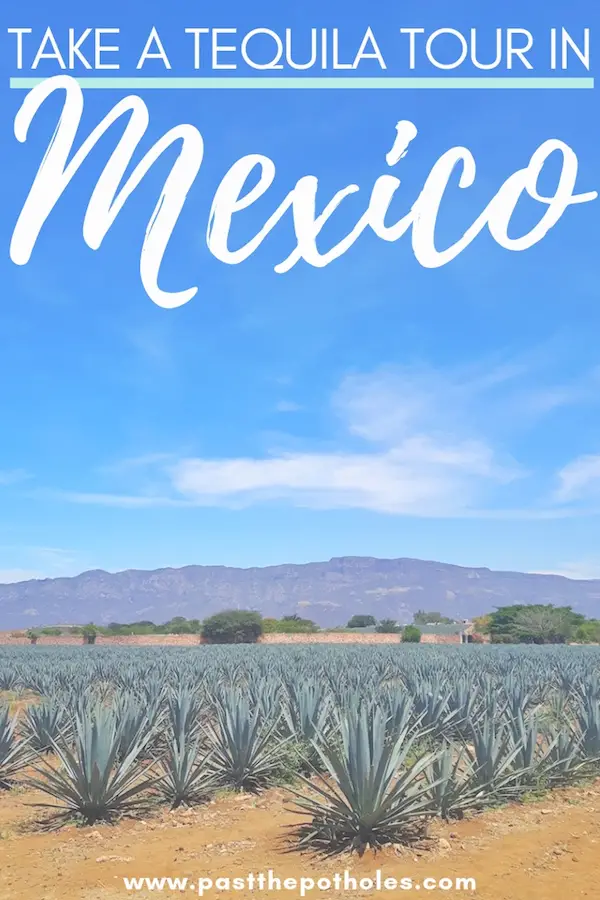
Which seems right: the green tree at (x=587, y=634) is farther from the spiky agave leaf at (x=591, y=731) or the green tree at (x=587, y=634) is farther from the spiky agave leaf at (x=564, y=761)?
the spiky agave leaf at (x=564, y=761)

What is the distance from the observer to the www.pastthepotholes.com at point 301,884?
13.7ft

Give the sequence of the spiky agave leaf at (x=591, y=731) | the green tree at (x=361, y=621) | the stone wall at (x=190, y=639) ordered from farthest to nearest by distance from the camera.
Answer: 1. the green tree at (x=361, y=621)
2. the stone wall at (x=190, y=639)
3. the spiky agave leaf at (x=591, y=731)

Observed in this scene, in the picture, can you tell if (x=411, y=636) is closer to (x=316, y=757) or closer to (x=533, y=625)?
(x=533, y=625)

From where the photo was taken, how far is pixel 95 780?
5.51 meters

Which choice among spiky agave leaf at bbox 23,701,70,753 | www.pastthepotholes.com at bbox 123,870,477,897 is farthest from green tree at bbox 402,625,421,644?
www.pastthepotholes.com at bbox 123,870,477,897

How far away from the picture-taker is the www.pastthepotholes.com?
4176 mm

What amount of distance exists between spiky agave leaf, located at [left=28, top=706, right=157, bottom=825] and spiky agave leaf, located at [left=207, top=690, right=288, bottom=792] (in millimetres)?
995

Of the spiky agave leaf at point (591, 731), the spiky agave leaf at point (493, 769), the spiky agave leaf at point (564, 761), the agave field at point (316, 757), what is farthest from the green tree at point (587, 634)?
the spiky agave leaf at point (493, 769)

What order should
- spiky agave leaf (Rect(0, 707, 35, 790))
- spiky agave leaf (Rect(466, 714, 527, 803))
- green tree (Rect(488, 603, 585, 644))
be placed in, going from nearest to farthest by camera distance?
spiky agave leaf (Rect(466, 714, 527, 803)) → spiky agave leaf (Rect(0, 707, 35, 790)) → green tree (Rect(488, 603, 585, 644))

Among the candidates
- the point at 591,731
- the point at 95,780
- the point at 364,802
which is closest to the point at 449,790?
the point at 364,802

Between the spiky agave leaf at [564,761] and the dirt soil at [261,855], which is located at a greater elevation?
the spiky agave leaf at [564,761]

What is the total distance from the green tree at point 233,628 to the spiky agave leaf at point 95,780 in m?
54.3

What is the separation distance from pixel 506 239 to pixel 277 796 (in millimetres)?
6166

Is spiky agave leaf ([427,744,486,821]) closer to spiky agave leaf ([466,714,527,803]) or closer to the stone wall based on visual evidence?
spiky agave leaf ([466,714,527,803])
